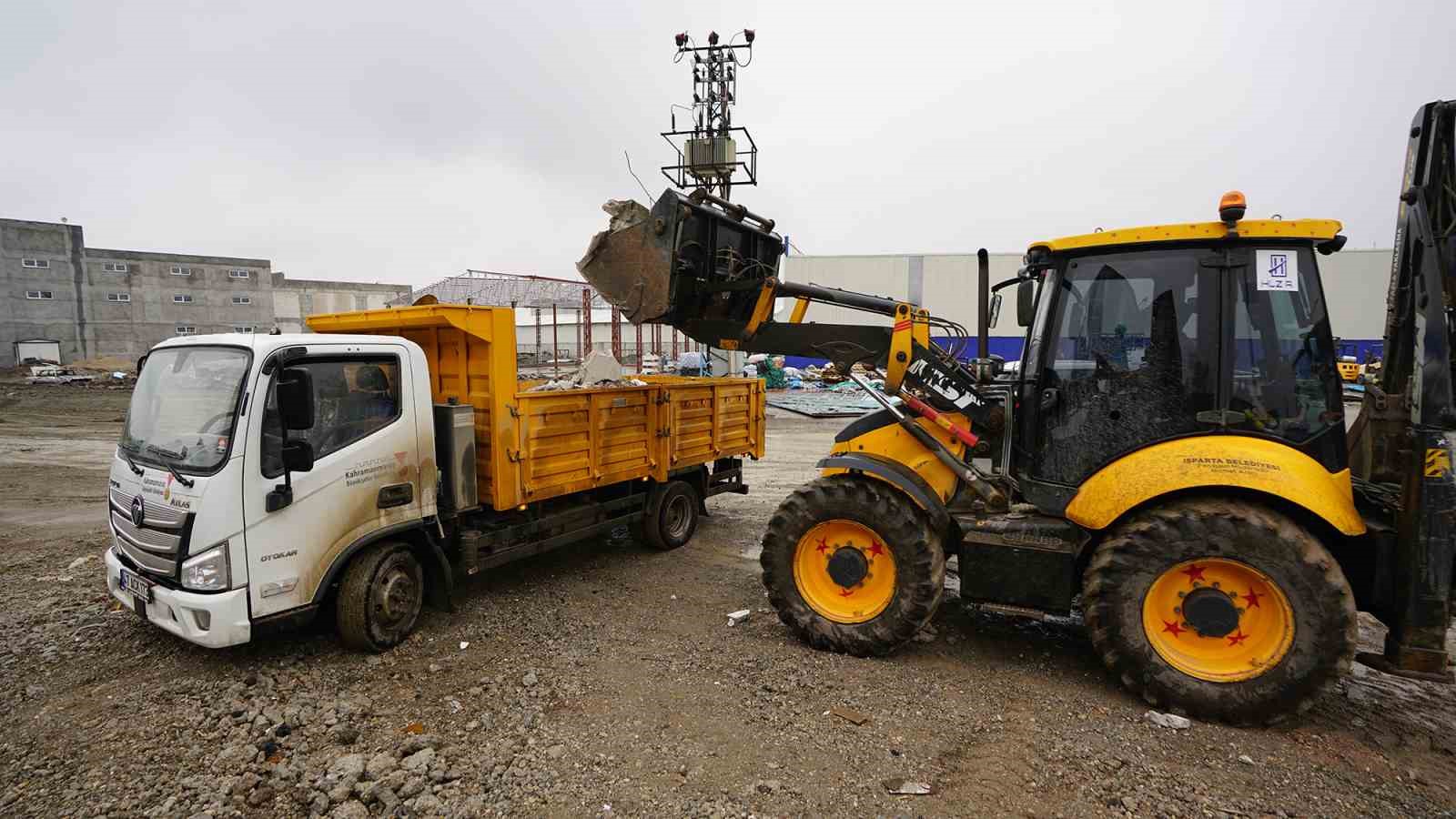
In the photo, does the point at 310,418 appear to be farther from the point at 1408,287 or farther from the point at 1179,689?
the point at 1408,287

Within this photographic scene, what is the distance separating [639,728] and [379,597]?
2.03 m

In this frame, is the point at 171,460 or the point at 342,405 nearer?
the point at 171,460

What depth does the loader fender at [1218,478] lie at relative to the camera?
138 inches

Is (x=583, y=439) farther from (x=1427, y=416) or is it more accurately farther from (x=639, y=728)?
(x=1427, y=416)

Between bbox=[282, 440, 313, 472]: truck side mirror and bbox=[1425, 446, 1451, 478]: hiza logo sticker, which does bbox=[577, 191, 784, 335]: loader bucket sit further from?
bbox=[1425, 446, 1451, 478]: hiza logo sticker

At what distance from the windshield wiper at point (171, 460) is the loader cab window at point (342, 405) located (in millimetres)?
374

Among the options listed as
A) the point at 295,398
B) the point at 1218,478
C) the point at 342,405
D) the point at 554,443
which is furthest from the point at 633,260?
the point at 1218,478

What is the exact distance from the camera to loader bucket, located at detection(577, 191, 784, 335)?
4684mm

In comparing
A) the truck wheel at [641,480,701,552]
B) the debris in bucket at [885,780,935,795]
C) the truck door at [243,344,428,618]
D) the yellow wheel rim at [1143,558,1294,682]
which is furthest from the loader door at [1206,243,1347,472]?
the truck door at [243,344,428,618]

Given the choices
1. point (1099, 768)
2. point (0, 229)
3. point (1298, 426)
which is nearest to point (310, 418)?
point (1099, 768)

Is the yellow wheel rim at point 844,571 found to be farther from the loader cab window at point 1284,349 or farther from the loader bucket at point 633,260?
the loader cab window at point 1284,349

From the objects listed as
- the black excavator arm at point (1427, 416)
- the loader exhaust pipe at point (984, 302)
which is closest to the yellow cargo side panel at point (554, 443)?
the loader exhaust pipe at point (984, 302)

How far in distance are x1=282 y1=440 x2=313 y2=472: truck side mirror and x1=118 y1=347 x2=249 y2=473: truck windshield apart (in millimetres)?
297

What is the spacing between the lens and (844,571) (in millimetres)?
4500
